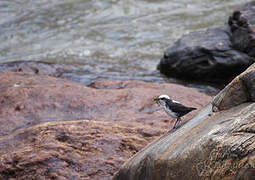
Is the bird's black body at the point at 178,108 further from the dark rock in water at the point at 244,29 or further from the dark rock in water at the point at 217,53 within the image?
the dark rock in water at the point at 244,29

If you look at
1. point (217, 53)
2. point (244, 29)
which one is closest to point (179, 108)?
point (217, 53)

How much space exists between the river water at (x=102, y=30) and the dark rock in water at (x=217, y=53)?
489 mm

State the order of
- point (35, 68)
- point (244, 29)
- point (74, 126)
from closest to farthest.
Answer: point (74, 126) → point (244, 29) → point (35, 68)

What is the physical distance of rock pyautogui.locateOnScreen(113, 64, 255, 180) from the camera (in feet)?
8.94

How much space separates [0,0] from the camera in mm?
17578

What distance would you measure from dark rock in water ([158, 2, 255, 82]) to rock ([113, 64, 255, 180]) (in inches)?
221

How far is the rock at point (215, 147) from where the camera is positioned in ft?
8.94

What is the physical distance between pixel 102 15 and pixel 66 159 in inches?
454

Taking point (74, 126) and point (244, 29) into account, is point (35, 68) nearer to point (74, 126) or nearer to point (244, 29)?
point (74, 126)

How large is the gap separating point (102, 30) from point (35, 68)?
5026 millimetres

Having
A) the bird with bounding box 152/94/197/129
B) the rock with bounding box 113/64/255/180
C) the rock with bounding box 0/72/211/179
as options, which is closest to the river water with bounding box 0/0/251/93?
the rock with bounding box 0/72/211/179

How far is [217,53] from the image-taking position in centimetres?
944

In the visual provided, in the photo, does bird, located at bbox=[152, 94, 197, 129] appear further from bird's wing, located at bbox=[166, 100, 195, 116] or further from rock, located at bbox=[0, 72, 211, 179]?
rock, located at bbox=[0, 72, 211, 179]

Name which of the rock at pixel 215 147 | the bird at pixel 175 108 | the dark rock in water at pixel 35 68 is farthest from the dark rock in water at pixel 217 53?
the rock at pixel 215 147
